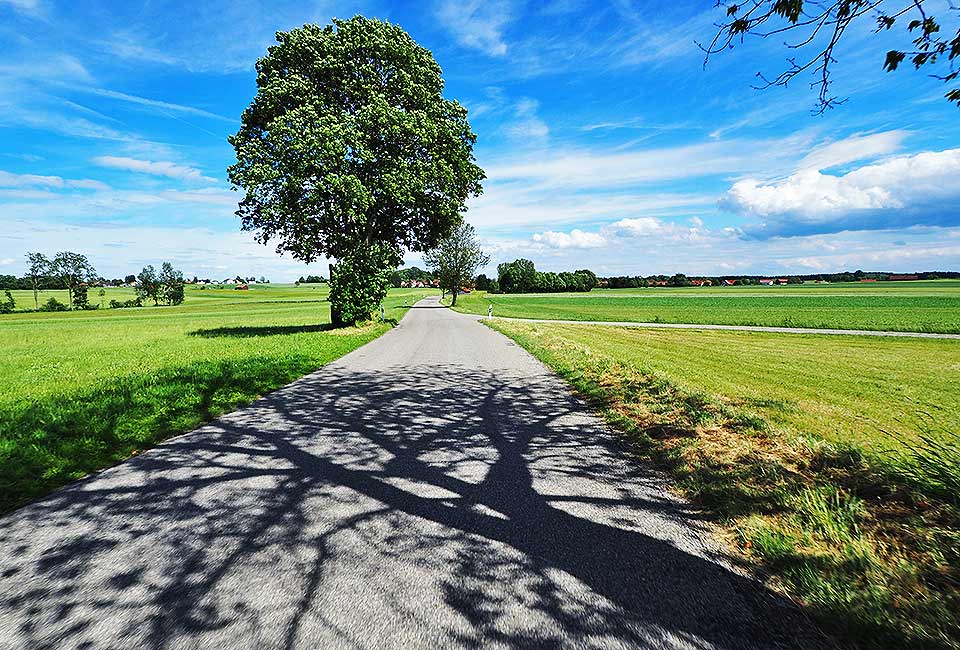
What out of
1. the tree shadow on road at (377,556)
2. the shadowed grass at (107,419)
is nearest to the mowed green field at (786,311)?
the tree shadow on road at (377,556)

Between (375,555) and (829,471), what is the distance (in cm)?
441

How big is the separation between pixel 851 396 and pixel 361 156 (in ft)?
59.3

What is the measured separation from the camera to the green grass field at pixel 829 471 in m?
2.47

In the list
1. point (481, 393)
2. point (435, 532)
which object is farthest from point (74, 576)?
point (481, 393)

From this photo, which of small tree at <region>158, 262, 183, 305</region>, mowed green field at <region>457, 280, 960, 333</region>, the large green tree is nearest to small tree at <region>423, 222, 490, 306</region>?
mowed green field at <region>457, 280, 960, 333</region>

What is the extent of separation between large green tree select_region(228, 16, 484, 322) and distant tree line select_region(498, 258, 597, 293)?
11099 cm

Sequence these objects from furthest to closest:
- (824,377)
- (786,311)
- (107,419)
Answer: (786,311) < (824,377) < (107,419)

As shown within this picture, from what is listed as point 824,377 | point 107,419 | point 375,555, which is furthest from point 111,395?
point 824,377

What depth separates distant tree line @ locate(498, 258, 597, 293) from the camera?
131 metres

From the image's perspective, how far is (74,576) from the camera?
9.34 ft

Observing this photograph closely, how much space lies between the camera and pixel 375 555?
3057 mm

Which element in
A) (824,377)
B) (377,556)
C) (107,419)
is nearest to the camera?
(377,556)

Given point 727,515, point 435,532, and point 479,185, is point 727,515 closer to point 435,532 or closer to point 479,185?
point 435,532

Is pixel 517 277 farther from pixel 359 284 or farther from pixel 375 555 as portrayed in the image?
pixel 375 555
